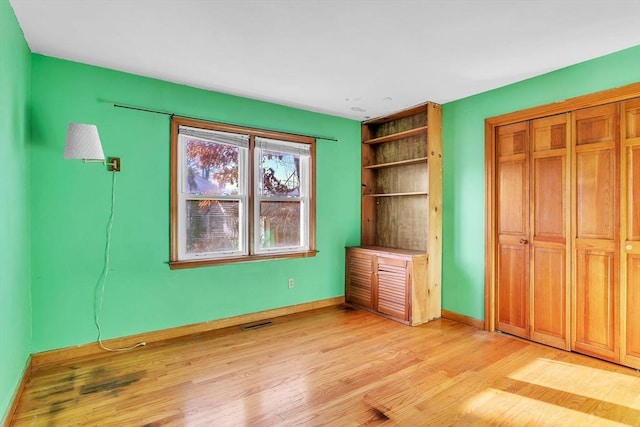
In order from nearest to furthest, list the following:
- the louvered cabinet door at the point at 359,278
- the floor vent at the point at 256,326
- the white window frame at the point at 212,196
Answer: the white window frame at the point at 212,196
the floor vent at the point at 256,326
the louvered cabinet door at the point at 359,278

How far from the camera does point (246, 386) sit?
230 centimetres

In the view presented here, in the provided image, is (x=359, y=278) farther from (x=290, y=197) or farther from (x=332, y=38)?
(x=332, y=38)

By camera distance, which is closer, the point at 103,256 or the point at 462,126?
the point at 103,256

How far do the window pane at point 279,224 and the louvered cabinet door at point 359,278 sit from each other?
76 cm

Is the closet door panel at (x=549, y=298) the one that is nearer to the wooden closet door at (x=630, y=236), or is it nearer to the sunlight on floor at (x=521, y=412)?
the wooden closet door at (x=630, y=236)

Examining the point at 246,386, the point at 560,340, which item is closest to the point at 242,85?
Answer: the point at 246,386

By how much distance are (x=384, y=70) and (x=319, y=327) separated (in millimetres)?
2605

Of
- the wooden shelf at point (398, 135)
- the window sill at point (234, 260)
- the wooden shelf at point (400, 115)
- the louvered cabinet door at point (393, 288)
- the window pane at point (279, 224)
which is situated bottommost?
the louvered cabinet door at point (393, 288)

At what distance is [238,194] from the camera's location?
3.59 meters

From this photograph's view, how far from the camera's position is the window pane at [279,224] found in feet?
12.5

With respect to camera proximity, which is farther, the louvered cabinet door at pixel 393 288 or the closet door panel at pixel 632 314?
the louvered cabinet door at pixel 393 288

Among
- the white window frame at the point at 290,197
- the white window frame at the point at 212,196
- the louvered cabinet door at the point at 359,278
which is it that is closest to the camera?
the white window frame at the point at 212,196

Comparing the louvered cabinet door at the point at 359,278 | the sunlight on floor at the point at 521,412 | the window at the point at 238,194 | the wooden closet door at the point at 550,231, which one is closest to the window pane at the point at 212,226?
the window at the point at 238,194

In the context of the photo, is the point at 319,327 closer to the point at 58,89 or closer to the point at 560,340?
the point at 560,340
